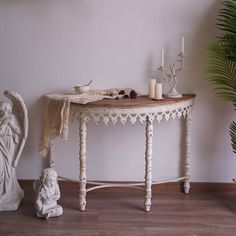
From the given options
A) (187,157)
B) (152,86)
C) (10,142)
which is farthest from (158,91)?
(10,142)

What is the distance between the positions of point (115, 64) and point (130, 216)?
1.08 metres

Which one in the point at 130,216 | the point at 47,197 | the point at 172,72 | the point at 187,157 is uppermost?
the point at 172,72

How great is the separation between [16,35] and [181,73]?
1.23 metres

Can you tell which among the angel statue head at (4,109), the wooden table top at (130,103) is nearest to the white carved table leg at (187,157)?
the wooden table top at (130,103)

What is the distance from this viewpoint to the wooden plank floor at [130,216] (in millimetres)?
2592

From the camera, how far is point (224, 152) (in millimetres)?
3199

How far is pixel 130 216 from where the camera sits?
2.80 m

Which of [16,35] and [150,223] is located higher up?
[16,35]

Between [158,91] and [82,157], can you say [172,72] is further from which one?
[82,157]

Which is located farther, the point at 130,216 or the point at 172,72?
the point at 172,72

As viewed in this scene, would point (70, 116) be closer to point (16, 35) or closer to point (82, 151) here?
point (82, 151)

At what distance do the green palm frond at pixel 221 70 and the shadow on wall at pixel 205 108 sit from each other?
3.5 inches

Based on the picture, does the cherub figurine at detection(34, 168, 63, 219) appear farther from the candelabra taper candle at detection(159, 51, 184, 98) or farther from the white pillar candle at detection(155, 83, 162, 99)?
the candelabra taper candle at detection(159, 51, 184, 98)

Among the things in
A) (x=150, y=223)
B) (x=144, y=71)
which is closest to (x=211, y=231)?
(x=150, y=223)
